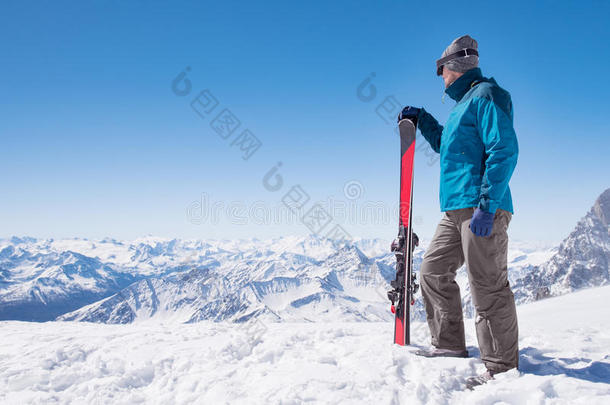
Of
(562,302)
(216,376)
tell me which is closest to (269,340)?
(216,376)

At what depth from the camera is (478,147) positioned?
150 inches

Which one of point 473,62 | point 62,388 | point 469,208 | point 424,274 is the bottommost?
point 62,388

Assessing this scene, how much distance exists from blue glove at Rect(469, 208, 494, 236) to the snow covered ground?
1447mm

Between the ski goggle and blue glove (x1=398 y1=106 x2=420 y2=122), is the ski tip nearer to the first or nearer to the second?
blue glove (x1=398 y1=106 x2=420 y2=122)

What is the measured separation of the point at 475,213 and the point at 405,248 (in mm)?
1649

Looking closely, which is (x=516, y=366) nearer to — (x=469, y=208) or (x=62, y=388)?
(x=469, y=208)

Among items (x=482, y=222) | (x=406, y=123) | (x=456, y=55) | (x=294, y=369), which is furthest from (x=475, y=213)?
(x=294, y=369)

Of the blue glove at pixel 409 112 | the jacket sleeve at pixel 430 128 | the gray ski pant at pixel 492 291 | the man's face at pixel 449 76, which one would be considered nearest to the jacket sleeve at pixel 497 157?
the gray ski pant at pixel 492 291

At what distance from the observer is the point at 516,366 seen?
363 centimetres

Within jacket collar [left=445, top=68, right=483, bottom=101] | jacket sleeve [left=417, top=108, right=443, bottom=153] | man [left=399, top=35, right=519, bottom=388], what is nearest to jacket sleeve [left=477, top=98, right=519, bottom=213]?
man [left=399, top=35, right=519, bottom=388]

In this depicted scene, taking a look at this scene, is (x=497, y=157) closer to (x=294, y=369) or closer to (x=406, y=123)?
(x=406, y=123)

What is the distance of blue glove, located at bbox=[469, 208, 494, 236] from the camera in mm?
3463

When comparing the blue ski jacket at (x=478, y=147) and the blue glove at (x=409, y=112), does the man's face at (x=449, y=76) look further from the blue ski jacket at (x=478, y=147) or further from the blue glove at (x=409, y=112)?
the blue glove at (x=409, y=112)

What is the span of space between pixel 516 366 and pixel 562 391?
51cm
